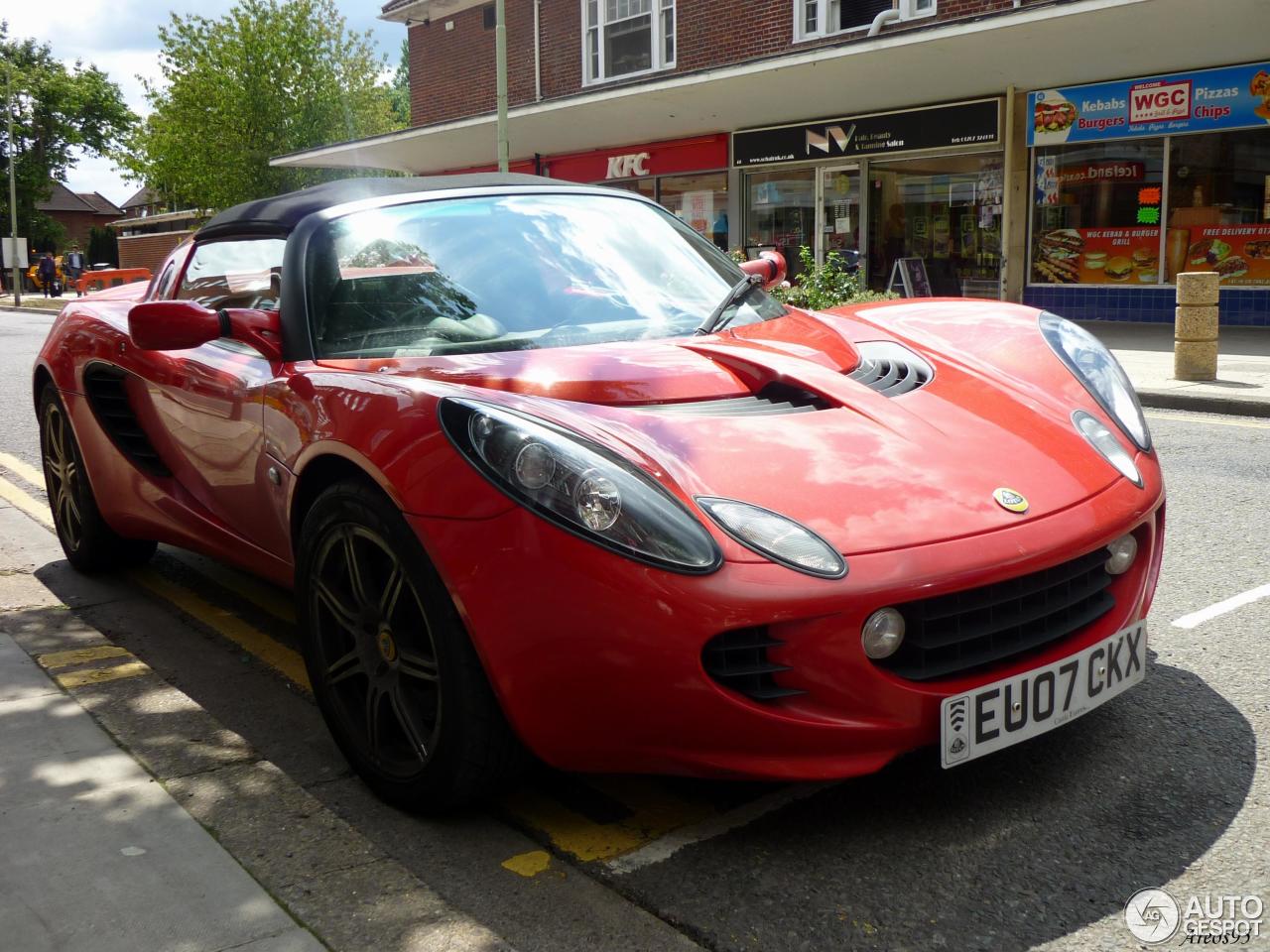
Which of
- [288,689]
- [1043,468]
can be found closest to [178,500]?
[288,689]

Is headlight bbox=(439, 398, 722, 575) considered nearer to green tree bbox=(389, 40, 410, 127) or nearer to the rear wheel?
the rear wheel

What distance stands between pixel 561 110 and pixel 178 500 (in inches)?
649

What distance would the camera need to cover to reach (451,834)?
2.55m

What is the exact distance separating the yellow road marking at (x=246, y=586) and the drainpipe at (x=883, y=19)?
14.4 metres

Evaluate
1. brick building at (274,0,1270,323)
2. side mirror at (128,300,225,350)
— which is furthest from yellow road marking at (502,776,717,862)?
brick building at (274,0,1270,323)

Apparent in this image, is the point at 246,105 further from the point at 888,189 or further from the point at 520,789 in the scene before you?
the point at 520,789

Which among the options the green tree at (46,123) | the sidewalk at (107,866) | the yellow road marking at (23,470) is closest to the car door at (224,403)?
the sidewalk at (107,866)

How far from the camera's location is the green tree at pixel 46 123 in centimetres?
6147

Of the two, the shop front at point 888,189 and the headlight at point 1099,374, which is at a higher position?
the shop front at point 888,189

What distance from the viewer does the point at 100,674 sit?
358cm

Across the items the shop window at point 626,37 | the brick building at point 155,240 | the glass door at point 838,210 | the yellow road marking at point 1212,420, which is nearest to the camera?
Answer: the yellow road marking at point 1212,420

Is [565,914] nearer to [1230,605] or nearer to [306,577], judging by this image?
[306,577]

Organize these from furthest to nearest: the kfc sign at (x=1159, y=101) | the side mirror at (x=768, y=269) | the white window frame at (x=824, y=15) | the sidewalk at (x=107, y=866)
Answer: the white window frame at (x=824, y=15), the kfc sign at (x=1159, y=101), the side mirror at (x=768, y=269), the sidewalk at (x=107, y=866)

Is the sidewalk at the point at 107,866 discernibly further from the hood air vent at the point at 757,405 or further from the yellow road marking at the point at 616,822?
the hood air vent at the point at 757,405
